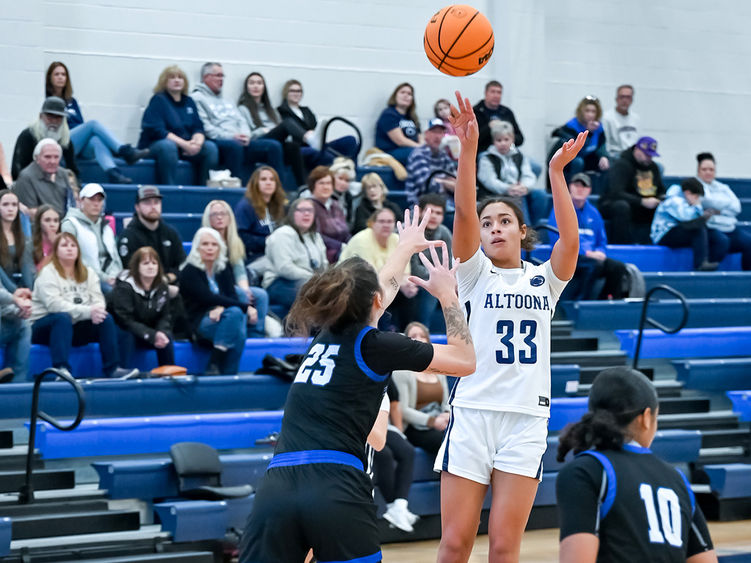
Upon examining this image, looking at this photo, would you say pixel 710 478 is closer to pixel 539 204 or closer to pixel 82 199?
pixel 539 204

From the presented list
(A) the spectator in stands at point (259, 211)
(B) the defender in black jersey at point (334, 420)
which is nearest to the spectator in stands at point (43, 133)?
(A) the spectator in stands at point (259, 211)

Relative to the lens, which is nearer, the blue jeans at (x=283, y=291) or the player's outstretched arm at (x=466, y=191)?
the player's outstretched arm at (x=466, y=191)

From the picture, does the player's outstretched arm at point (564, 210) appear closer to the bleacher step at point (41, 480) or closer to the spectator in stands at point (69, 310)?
the bleacher step at point (41, 480)

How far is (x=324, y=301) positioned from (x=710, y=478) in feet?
15.8

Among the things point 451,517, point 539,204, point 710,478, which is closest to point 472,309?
point 451,517

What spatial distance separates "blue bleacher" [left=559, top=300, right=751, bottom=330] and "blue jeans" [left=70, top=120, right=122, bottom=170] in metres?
3.87

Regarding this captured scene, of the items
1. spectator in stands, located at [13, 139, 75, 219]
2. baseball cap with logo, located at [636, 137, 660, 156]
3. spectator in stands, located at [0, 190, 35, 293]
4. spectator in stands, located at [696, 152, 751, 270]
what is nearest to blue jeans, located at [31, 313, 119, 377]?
spectator in stands, located at [0, 190, 35, 293]

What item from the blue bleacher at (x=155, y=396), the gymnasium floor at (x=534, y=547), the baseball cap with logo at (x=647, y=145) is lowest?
the gymnasium floor at (x=534, y=547)

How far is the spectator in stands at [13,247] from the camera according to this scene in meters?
7.04

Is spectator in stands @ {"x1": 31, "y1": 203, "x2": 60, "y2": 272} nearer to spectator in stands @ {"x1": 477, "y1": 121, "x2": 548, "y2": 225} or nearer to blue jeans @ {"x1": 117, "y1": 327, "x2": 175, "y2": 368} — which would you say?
blue jeans @ {"x1": 117, "y1": 327, "x2": 175, "y2": 368}

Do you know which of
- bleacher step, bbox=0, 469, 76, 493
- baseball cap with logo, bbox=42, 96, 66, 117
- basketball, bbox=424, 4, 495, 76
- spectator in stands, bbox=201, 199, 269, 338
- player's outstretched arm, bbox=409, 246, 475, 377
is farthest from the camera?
baseball cap with logo, bbox=42, 96, 66, 117

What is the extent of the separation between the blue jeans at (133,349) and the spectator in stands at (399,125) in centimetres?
444

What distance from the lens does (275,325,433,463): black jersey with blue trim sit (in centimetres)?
321

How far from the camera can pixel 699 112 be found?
13.7 meters
